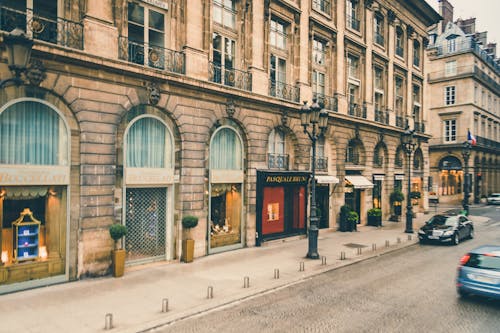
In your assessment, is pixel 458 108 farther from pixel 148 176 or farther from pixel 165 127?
pixel 148 176

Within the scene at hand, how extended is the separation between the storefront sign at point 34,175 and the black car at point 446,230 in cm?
1649

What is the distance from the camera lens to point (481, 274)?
9.10m

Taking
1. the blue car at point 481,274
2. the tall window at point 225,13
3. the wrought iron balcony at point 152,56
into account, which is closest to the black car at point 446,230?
the blue car at point 481,274

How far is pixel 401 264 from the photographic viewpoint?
14047 millimetres

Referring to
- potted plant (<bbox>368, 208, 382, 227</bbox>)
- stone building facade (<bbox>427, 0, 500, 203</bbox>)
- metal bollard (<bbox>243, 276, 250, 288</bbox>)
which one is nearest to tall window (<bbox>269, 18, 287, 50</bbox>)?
metal bollard (<bbox>243, 276, 250, 288</bbox>)

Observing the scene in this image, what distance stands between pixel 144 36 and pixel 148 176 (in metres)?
5.27

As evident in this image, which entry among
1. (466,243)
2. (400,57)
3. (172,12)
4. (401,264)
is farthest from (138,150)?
(400,57)

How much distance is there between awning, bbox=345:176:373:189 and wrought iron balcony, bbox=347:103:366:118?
4.24 metres

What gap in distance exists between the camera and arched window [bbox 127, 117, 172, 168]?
13.2 metres

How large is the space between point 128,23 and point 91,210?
22.5ft

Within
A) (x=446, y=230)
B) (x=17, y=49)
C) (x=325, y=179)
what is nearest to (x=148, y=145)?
(x=17, y=49)

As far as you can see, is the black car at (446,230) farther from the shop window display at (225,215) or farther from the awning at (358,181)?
the shop window display at (225,215)

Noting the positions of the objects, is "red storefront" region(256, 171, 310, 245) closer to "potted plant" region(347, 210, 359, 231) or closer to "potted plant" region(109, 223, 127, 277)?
"potted plant" region(347, 210, 359, 231)

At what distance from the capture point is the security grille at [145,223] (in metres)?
13.1
